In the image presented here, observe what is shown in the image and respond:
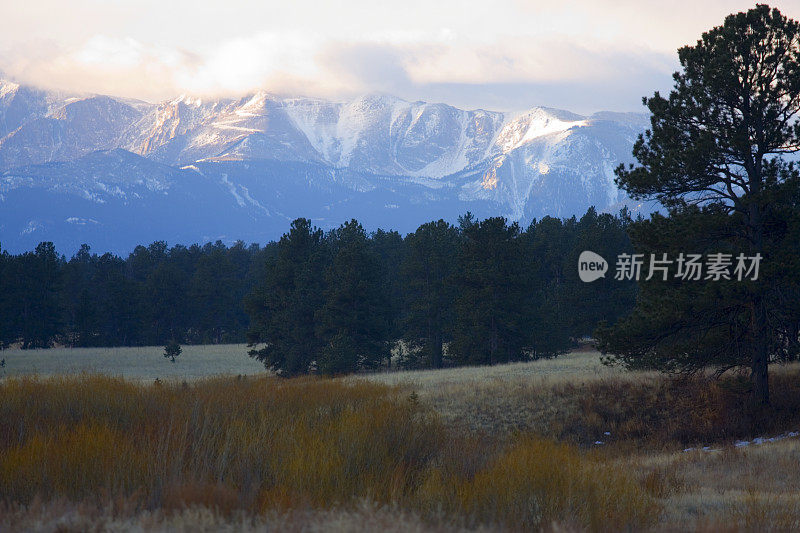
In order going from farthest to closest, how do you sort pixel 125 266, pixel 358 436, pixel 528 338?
pixel 125 266, pixel 528 338, pixel 358 436

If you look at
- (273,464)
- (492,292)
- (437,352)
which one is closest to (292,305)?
(437,352)

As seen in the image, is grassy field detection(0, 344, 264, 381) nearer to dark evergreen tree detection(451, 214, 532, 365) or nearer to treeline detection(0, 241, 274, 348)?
treeline detection(0, 241, 274, 348)

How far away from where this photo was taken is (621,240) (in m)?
44.8

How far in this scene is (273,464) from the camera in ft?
23.2

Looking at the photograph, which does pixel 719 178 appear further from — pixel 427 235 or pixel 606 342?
pixel 427 235

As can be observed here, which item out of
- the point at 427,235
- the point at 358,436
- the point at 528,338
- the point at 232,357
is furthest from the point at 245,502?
the point at 232,357

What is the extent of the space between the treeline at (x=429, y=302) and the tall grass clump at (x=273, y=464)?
2440 cm

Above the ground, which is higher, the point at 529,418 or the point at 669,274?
the point at 669,274

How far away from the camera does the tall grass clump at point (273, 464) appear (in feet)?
20.5

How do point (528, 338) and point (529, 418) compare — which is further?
point (528, 338)

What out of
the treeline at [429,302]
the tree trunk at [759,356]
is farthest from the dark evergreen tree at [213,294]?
the tree trunk at [759,356]

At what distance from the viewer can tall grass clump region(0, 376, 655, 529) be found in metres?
6.24

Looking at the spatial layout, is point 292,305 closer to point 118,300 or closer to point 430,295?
point 430,295

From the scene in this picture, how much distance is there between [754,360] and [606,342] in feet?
13.6
